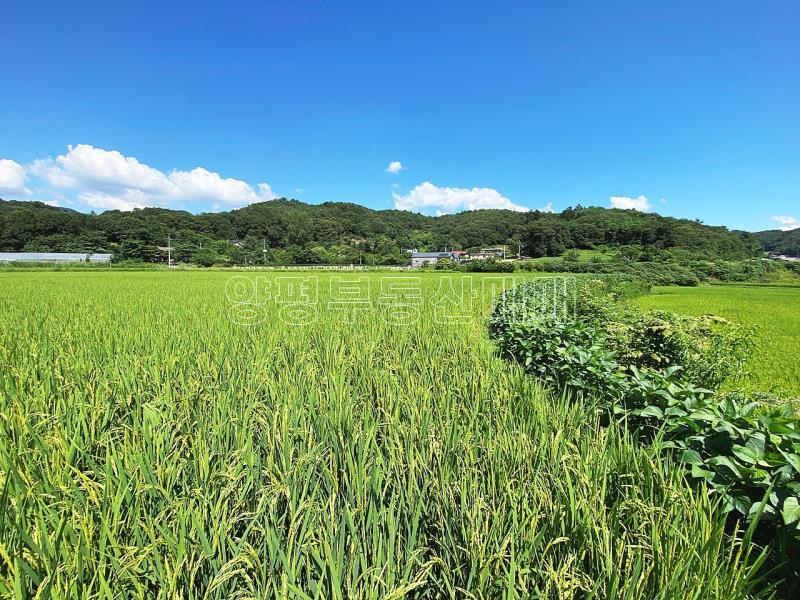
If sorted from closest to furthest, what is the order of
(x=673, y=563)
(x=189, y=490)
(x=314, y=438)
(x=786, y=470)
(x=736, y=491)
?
(x=673, y=563) < (x=786, y=470) < (x=736, y=491) < (x=189, y=490) < (x=314, y=438)

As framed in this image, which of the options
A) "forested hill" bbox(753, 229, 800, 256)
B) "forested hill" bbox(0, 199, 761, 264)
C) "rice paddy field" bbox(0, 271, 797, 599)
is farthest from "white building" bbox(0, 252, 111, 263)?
"forested hill" bbox(753, 229, 800, 256)

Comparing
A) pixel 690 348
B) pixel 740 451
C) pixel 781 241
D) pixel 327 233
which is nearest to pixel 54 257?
pixel 327 233

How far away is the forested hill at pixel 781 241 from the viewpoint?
72562mm

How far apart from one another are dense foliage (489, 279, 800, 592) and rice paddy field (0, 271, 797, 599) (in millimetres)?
157

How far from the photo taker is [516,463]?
1.79 m

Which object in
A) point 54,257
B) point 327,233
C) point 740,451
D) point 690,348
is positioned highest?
point 327,233

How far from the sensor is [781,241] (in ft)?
264

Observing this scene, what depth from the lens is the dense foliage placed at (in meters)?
1.33

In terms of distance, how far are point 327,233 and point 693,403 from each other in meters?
70.3

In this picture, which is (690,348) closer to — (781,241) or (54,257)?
(54,257)

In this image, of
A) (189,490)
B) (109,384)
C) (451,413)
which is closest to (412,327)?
(451,413)

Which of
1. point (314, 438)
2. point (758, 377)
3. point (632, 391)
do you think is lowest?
point (758, 377)

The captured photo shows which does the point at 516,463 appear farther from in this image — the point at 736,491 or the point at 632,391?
the point at 632,391

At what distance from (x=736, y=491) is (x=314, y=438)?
1902 mm
